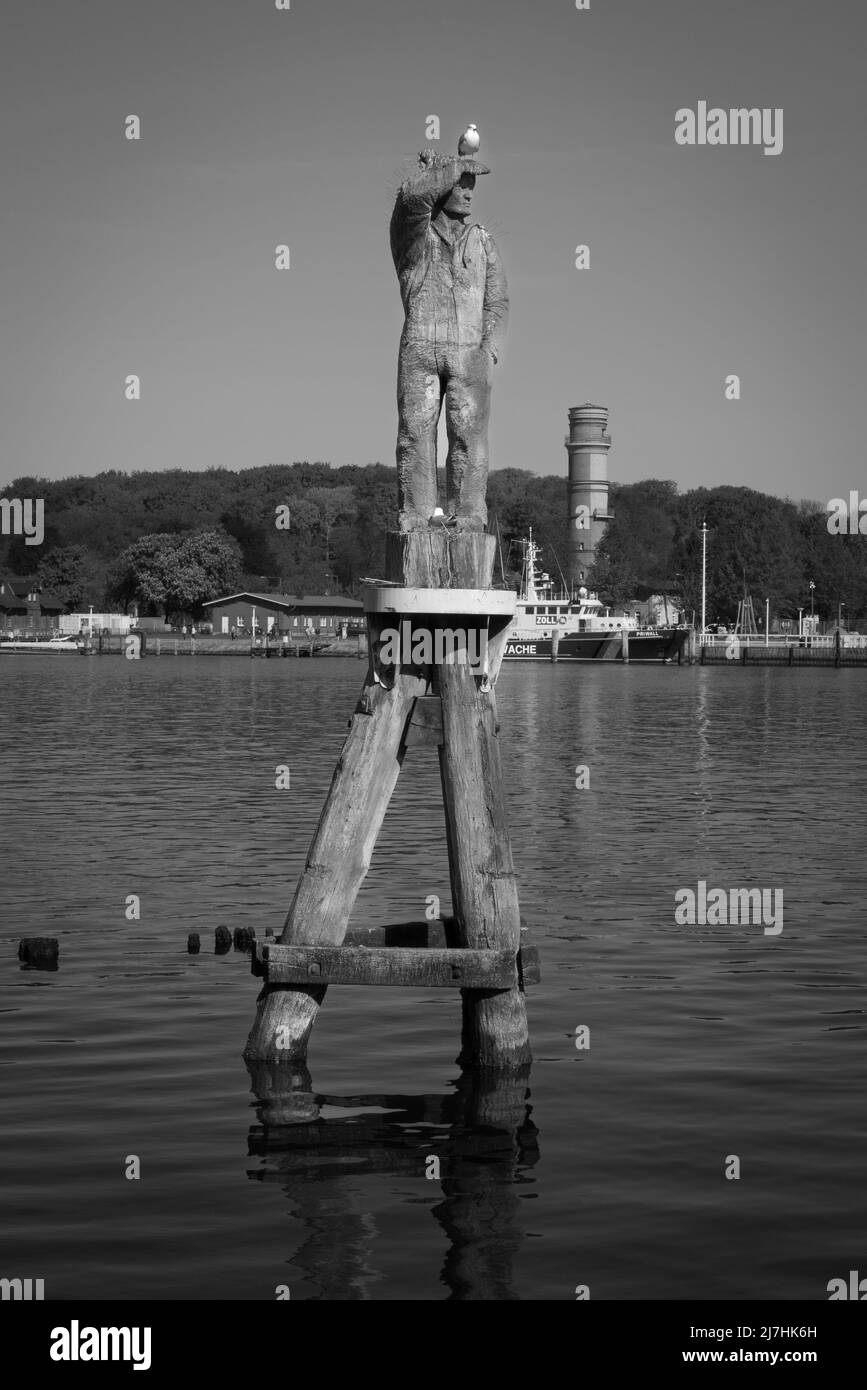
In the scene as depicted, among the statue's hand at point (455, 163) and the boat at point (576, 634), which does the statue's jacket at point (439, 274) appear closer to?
the statue's hand at point (455, 163)

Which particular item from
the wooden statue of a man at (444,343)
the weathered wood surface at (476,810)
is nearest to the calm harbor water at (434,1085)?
the weathered wood surface at (476,810)

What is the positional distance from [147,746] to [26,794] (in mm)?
16227

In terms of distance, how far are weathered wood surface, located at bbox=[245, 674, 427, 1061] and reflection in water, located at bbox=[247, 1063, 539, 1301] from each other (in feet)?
4.62

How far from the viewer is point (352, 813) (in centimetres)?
1287

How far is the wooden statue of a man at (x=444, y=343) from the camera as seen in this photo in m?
13.2

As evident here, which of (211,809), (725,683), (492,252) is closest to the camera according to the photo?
(492,252)

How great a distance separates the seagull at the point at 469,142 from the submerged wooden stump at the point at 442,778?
271 centimetres

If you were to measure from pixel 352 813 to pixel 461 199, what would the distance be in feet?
14.9

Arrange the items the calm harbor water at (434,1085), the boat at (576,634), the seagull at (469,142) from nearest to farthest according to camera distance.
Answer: the calm harbor water at (434,1085) < the seagull at (469,142) < the boat at (576,634)

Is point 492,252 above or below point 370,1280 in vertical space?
above
